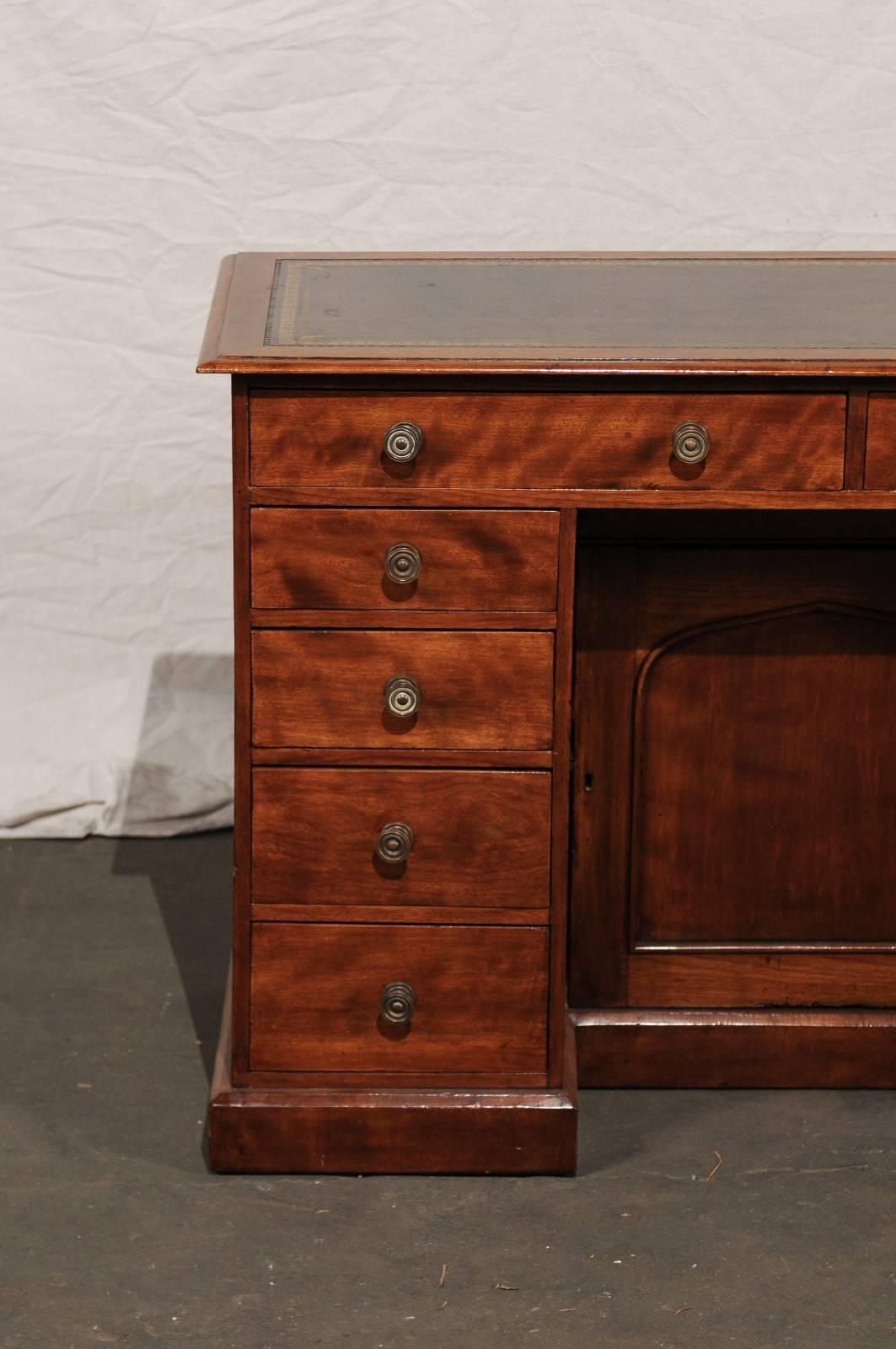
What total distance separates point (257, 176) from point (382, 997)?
180 centimetres

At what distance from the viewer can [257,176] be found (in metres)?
3.52

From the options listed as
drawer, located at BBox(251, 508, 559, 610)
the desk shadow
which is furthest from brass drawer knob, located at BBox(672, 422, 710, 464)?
the desk shadow

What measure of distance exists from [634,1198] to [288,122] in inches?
83.6

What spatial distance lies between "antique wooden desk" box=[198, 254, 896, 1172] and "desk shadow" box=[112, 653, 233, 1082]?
3.00ft

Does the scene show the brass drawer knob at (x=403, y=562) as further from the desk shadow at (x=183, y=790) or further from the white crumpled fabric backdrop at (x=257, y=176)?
the white crumpled fabric backdrop at (x=257, y=176)

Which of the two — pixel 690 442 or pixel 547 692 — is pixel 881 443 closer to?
pixel 690 442

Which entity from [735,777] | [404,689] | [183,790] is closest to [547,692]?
[404,689]

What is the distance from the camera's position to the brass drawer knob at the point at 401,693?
2.27m

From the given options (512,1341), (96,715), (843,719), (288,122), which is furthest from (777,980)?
(288,122)

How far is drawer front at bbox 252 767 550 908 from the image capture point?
2.31 m

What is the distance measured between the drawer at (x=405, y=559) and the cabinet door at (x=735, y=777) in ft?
0.89

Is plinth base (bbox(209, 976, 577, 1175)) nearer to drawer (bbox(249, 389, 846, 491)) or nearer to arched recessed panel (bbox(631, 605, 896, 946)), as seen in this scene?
arched recessed panel (bbox(631, 605, 896, 946))

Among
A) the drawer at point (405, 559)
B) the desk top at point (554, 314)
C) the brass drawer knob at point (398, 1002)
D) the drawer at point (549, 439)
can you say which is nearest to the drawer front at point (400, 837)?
the brass drawer knob at point (398, 1002)

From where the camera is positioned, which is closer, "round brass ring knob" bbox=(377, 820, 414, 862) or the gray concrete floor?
the gray concrete floor
